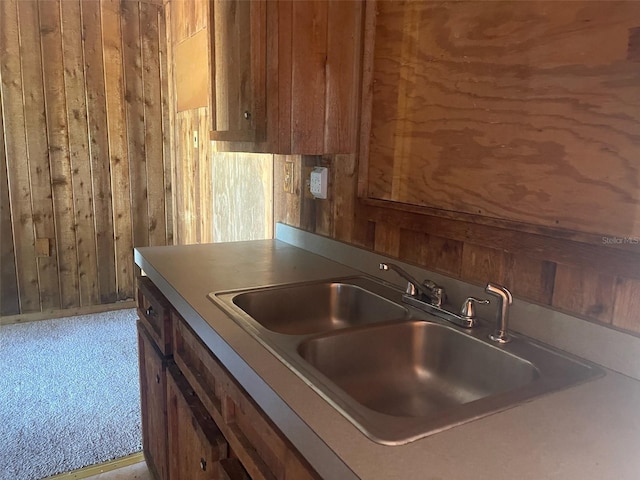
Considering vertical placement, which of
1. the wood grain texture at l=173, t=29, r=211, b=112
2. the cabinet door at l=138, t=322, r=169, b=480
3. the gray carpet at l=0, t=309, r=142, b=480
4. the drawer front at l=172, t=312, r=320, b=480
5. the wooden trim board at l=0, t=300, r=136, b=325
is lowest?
the gray carpet at l=0, t=309, r=142, b=480

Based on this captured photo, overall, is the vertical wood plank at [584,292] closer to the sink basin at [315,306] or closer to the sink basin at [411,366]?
the sink basin at [411,366]

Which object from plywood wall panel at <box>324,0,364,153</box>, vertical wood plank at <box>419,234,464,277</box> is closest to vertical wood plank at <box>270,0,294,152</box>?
plywood wall panel at <box>324,0,364,153</box>

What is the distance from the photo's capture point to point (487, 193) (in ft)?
3.86

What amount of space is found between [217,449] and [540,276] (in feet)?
2.59

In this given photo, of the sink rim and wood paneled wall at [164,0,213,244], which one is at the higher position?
wood paneled wall at [164,0,213,244]

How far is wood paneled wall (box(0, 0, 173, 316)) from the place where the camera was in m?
3.27

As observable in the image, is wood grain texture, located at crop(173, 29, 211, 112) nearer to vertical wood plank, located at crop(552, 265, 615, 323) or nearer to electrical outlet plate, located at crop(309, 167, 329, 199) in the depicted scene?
electrical outlet plate, located at crop(309, 167, 329, 199)

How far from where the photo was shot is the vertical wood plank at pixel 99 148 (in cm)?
340

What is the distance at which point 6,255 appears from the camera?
11.1ft

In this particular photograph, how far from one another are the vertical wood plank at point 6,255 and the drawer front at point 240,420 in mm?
2653

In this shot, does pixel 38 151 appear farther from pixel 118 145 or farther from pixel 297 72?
pixel 297 72

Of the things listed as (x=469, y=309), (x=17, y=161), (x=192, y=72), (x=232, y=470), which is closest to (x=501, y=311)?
(x=469, y=309)

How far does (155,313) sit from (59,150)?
2.41 m

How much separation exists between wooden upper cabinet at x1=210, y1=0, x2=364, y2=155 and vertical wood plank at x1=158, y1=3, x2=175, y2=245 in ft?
7.32
